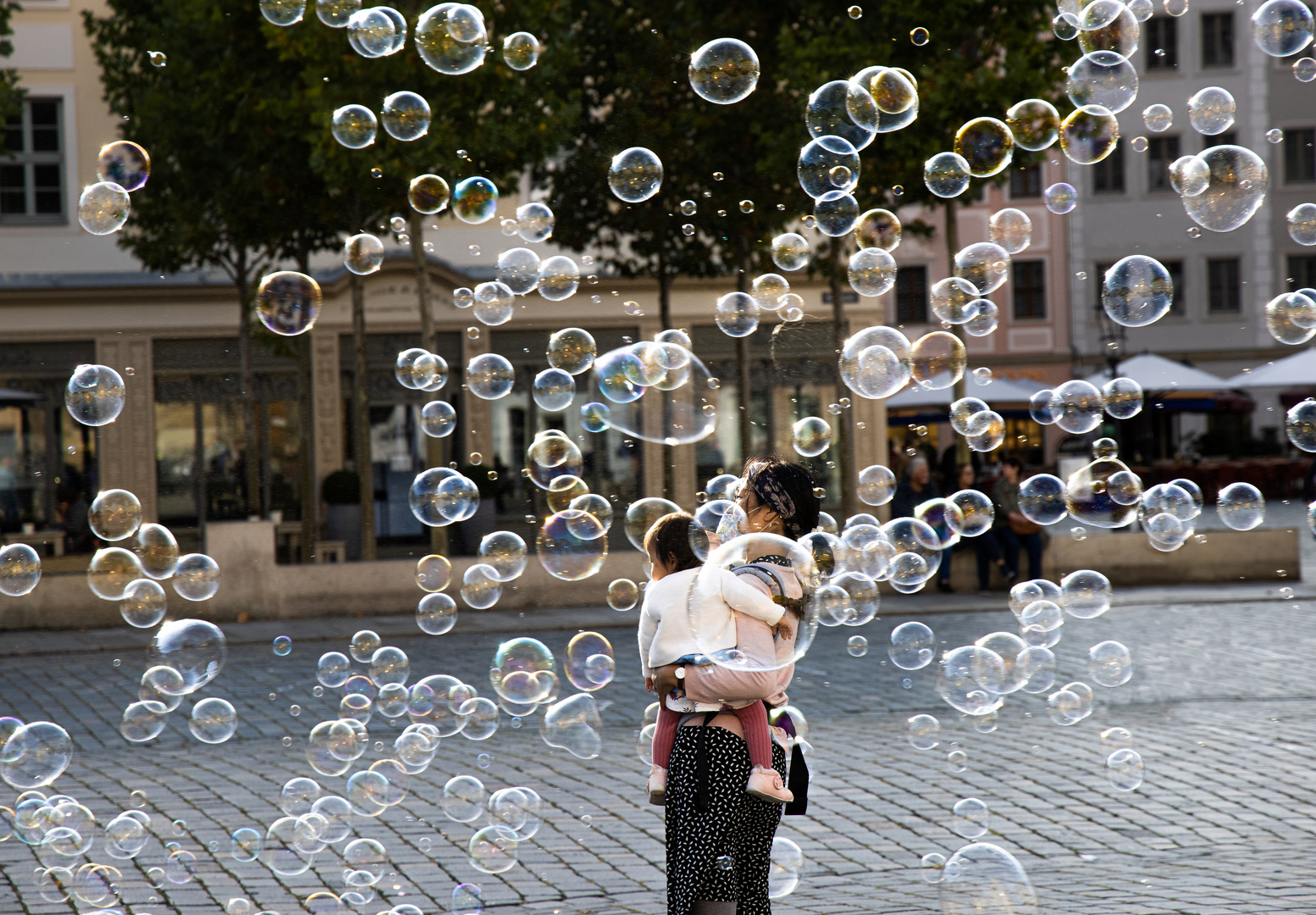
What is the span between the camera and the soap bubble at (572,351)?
7438mm

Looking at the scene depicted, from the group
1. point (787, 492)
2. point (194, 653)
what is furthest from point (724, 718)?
point (194, 653)

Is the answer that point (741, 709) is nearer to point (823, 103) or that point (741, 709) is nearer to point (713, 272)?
point (823, 103)

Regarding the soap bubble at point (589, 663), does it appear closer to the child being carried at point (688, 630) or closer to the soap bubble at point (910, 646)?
the soap bubble at point (910, 646)

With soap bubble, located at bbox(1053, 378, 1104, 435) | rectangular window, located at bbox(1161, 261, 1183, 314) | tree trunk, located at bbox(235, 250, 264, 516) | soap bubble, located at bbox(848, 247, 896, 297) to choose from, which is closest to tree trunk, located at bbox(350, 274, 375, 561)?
tree trunk, located at bbox(235, 250, 264, 516)

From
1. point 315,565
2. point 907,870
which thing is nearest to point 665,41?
point 315,565

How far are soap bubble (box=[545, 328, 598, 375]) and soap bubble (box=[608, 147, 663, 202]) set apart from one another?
0.76 metres

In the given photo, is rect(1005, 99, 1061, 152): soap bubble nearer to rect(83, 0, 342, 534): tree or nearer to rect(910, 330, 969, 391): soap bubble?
rect(910, 330, 969, 391): soap bubble

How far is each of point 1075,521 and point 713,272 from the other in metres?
7.25

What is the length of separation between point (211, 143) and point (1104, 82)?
12752mm

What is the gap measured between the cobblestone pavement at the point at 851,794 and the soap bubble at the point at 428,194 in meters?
2.94

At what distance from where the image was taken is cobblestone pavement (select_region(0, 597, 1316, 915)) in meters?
4.73

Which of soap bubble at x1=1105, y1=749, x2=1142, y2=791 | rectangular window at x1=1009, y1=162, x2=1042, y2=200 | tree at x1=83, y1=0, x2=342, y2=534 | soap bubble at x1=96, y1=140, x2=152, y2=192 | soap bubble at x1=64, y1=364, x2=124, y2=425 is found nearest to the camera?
soap bubble at x1=1105, y1=749, x2=1142, y2=791

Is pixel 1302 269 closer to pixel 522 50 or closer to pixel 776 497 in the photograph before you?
pixel 522 50

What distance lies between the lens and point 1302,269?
39219 mm
